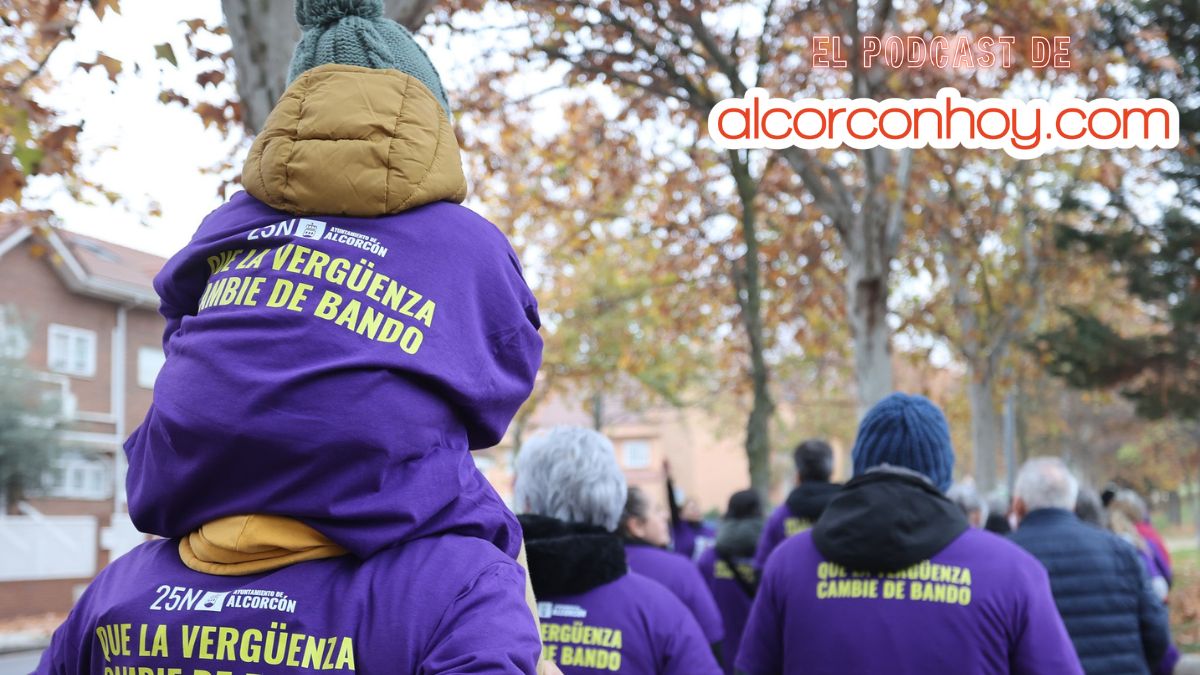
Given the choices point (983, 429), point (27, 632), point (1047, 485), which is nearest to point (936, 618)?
point (1047, 485)

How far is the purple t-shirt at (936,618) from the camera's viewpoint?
3.65 meters

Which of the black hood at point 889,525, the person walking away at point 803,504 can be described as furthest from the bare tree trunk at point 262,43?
the person walking away at point 803,504

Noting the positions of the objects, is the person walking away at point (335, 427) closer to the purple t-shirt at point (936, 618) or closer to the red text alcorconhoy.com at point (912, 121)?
the purple t-shirt at point (936, 618)

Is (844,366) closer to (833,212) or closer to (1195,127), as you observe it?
(1195,127)

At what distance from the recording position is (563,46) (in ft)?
39.3

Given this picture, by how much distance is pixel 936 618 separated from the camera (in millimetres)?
3707

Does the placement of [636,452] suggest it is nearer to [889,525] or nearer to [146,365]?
[146,365]

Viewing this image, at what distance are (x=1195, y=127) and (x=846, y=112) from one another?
6257mm

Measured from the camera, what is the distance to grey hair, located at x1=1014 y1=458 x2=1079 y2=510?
19.0 ft

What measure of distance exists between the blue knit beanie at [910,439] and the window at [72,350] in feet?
91.7

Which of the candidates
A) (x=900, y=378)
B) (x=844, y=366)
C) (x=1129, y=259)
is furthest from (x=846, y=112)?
(x=900, y=378)

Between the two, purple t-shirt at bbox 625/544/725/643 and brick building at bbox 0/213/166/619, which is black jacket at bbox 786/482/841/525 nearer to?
purple t-shirt at bbox 625/544/725/643

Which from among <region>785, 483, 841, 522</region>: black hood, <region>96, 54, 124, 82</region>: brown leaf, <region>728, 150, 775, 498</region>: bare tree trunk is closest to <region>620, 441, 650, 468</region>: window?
<region>728, 150, 775, 498</region>: bare tree trunk

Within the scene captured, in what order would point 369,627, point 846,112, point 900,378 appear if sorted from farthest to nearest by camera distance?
point 900,378, point 846,112, point 369,627
